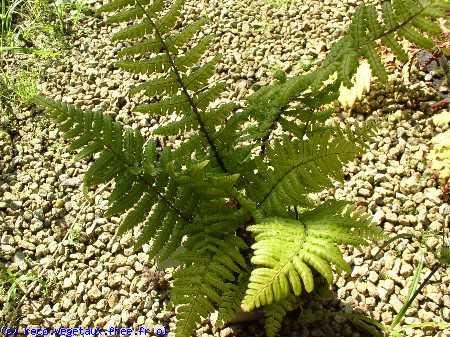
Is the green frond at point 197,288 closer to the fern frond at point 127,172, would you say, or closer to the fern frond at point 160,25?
the fern frond at point 127,172

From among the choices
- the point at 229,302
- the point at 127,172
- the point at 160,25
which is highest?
the point at 160,25

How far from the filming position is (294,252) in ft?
4.85

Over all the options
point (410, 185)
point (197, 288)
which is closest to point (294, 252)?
point (197, 288)

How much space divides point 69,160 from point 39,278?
0.77 metres

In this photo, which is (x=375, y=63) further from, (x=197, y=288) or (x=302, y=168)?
(x=197, y=288)

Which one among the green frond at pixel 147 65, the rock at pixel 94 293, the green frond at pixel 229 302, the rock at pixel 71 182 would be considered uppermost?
the green frond at pixel 147 65

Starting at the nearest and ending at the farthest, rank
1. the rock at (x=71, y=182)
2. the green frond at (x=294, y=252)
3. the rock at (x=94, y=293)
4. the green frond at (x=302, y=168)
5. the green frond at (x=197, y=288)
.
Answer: the green frond at (x=294, y=252), the green frond at (x=197, y=288), the green frond at (x=302, y=168), the rock at (x=94, y=293), the rock at (x=71, y=182)

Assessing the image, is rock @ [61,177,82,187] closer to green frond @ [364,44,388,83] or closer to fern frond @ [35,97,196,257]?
fern frond @ [35,97,196,257]

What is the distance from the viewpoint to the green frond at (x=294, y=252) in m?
1.40

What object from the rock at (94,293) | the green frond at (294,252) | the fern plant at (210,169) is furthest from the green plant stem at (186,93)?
the rock at (94,293)

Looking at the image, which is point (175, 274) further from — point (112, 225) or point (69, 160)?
point (69, 160)

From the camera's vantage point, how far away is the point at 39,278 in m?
2.66

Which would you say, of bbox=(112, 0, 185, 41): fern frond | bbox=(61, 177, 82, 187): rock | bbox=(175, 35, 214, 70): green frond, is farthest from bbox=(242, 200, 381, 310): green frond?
bbox=(61, 177, 82, 187): rock

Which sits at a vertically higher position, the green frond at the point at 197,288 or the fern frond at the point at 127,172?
the fern frond at the point at 127,172
